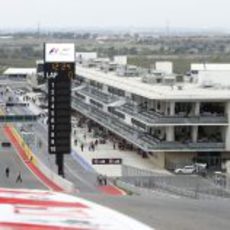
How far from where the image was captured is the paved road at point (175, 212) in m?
13.8

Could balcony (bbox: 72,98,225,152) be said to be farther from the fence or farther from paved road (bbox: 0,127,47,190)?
paved road (bbox: 0,127,47,190)

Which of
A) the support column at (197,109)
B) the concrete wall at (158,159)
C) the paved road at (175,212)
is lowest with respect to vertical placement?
the concrete wall at (158,159)

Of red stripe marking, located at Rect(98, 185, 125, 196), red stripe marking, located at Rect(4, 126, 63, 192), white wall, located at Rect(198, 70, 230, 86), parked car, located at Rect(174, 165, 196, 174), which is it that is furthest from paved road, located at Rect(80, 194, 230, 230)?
white wall, located at Rect(198, 70, 230, 86)

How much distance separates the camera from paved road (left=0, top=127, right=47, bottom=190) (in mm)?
37591

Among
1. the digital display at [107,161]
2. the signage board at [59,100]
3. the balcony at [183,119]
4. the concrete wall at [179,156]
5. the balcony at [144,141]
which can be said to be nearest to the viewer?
the signage board at [59,100]

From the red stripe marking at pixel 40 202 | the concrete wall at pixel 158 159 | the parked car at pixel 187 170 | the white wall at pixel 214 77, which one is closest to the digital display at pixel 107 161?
the parked car at pixel 187 170

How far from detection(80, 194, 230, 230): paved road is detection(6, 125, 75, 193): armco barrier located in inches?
614

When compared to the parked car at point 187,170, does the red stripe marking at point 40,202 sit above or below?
above

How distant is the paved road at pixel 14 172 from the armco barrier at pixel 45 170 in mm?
627

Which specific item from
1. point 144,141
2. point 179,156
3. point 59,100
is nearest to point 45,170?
point 59,100

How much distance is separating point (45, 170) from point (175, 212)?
2709 cm

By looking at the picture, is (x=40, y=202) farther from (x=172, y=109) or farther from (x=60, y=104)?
(x=172, y=109)

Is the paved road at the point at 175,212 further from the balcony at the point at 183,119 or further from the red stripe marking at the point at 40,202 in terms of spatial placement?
the balcony at the point at 183,119

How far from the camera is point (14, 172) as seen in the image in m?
43.2
